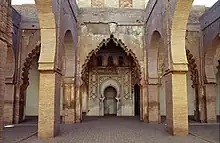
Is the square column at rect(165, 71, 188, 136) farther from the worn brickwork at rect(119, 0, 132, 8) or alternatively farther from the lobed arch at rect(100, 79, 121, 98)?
the worn brickwork at rect(119, 0, 132, 8)

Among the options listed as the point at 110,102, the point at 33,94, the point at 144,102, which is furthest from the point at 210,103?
the point at 33,94

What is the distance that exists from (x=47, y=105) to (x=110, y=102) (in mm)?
13843

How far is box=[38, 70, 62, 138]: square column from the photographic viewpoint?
27.7ft

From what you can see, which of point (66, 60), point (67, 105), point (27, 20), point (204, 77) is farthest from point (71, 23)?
point (204, 77)

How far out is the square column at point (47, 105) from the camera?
843 cm

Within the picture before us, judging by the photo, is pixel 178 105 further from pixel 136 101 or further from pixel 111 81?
pixel 136 101

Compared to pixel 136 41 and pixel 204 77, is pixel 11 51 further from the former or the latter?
pixel 204 77

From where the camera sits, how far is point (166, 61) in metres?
9.66

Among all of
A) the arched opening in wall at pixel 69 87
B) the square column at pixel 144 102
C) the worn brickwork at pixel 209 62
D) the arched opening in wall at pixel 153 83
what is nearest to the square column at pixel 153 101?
the arched opening in wall at pixel 153 83

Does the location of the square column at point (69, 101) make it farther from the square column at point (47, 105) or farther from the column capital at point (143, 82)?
the square column at point (47, 105)

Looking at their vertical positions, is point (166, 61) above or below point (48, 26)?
below

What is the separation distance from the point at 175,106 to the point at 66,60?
673 cm

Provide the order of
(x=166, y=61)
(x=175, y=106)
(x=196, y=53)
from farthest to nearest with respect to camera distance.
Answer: (x=196, y=53)
(x=166, y=61)
(x=175, y=106)

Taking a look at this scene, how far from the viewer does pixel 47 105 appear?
857 cm
